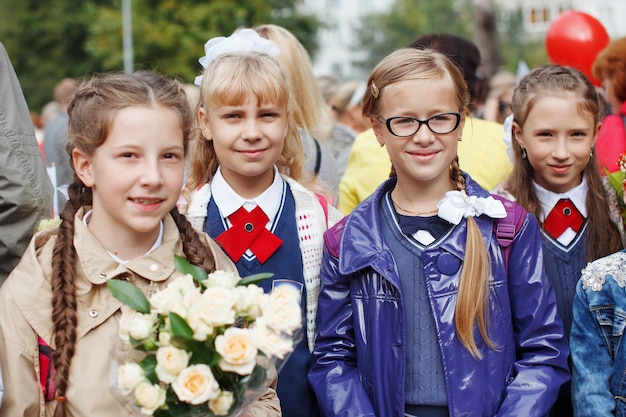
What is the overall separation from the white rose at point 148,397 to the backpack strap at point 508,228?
1.47 metres

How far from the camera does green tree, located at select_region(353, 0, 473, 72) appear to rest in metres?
53.4

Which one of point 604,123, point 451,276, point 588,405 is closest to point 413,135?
point 451,276

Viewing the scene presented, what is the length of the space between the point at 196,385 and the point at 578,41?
583 centimetres

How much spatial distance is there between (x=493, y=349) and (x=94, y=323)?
143cm

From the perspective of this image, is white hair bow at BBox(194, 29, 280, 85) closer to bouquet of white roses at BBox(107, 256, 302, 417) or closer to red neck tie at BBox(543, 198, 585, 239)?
red neck tie at BBox(543, 198, 585, 239)

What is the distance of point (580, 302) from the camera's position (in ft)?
10.1

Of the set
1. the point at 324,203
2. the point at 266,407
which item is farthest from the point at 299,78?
the point at 266,407

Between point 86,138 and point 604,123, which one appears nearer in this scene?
point 86,138

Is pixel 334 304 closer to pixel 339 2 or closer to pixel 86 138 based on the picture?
pixel 86 138

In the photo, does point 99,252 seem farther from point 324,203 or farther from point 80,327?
point 324,203

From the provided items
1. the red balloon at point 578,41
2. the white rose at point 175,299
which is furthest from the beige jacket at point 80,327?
the red balloon at point 578,41

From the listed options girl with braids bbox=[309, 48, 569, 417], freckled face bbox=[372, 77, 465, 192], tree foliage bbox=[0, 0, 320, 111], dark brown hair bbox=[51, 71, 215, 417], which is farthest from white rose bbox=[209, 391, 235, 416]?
tree foliage bbox=[0, 0, 320, 111]

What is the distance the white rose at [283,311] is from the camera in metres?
2.22

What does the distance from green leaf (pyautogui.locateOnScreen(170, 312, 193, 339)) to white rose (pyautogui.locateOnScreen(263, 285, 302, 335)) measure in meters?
0.22
